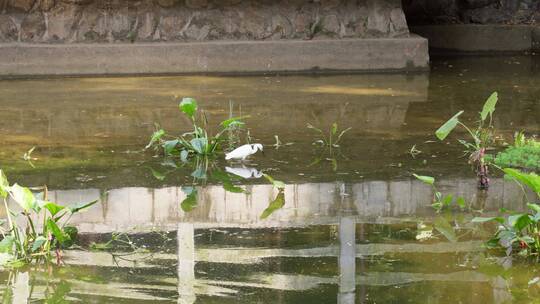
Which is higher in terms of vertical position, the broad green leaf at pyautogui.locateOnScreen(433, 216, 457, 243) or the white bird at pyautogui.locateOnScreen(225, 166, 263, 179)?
the white bird at pyautogui.locateOnScreen(225, 166, 263, 179)

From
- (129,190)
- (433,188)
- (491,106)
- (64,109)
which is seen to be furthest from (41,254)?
(64,109)

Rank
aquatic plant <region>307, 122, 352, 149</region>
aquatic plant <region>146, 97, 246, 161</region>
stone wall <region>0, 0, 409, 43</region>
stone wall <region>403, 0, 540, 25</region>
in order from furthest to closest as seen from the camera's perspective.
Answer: stone wall <region>403, 0, 540, 25</region> → stone wall <region>0, 0, 409, 43</region> → aquatic plant <region>307, 122, 352, 149</region> → aquatic plant <region>146, 97, 246, 161</region>

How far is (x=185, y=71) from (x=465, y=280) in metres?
7.58

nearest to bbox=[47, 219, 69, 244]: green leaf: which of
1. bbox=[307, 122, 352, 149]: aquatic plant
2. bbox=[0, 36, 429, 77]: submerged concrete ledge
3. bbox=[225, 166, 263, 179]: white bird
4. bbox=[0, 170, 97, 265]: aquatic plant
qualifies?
bbox=[0, 170, 97, 265]: aquatic plant

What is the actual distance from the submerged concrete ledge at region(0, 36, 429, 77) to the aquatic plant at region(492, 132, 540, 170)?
5.03m

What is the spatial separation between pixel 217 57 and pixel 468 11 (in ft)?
15.6

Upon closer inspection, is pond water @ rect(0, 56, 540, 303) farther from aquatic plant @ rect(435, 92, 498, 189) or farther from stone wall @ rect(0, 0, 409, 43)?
stone wall @ rect(0, 0, 409, 43)

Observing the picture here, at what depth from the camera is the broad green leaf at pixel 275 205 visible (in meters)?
5.95

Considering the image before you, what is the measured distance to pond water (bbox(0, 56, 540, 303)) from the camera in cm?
473

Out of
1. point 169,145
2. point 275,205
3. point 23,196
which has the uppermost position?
point 169,145

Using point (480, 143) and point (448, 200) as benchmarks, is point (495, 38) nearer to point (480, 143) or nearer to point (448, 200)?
point (480, 143)

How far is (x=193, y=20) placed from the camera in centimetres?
1245

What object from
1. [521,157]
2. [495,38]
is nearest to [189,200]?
[521,157]

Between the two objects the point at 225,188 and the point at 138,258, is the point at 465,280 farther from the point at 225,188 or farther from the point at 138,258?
the point at 225,188
